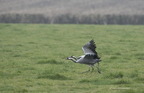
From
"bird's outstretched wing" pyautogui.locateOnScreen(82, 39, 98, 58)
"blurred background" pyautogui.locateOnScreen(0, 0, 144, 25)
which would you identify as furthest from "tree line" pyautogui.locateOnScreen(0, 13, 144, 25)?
"bird's outstretched wing" pyautogui.locateOnScreen(82, 39, 98, 58)

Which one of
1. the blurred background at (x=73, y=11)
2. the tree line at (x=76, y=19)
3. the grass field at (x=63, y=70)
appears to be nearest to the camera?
the grass field at (x=63, y=70)

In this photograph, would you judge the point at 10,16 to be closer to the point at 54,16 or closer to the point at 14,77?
the point at 54,16

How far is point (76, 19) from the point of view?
50219 millimetres

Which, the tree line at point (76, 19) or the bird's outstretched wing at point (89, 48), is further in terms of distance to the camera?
the tree line at point (76, 19)

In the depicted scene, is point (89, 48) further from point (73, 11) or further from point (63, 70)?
point (73, 11)

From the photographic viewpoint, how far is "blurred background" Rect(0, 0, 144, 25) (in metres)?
49.8

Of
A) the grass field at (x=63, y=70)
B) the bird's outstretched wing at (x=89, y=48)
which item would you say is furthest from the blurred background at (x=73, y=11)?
the bird's outstretched wing at (x=89, y=48)

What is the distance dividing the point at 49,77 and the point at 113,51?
299 inches

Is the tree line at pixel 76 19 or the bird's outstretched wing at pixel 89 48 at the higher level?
the bird's outstretched wing at pixel 89 48

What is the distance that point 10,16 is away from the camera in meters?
50.7

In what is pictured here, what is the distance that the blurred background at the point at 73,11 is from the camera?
4981 cm

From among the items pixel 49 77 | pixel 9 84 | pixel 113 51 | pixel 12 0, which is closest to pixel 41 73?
pixel 49 77

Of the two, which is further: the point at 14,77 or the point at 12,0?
the point at 12,0

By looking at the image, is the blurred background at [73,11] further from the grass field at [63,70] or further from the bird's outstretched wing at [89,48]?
the bird's outstretched wing at [89,48]
